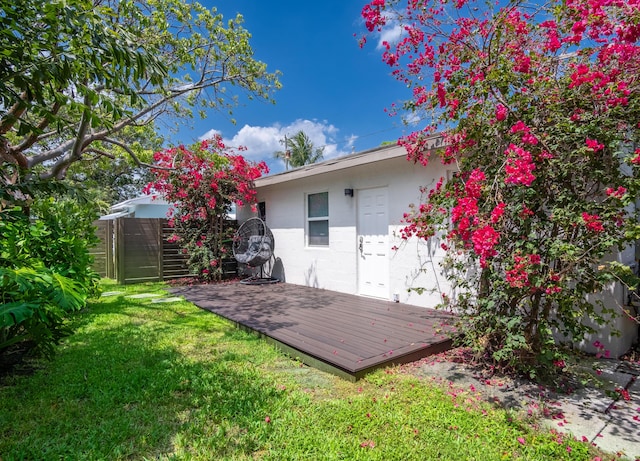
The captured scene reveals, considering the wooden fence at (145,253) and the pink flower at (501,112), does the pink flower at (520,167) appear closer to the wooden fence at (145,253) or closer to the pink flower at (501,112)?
the pink flower at (501,112)

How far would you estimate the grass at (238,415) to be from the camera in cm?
211

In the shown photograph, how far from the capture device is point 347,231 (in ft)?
22.5

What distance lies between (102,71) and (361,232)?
4.94m

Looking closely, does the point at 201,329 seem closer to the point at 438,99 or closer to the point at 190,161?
the point at 438,99

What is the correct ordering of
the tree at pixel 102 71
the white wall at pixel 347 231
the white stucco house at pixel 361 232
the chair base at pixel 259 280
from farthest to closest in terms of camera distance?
the chair base at pixel 259 280 → the white wall at pixel 347 231 → the white stucco house at pixel 361 232 → the tree at pixel 102 71

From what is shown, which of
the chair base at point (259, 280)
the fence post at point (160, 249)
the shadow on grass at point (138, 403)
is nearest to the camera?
the shadow on grass at point (138, 403)

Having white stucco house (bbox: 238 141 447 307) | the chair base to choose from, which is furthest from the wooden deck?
the chair base

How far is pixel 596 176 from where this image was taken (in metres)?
2.63

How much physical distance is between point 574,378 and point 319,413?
237 centimetres

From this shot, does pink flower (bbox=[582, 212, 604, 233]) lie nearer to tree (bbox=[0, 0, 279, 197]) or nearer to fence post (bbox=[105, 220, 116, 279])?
tree (bbox=[0, 0, 279, 197])

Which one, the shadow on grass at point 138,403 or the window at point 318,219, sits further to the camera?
the window at point 318,219

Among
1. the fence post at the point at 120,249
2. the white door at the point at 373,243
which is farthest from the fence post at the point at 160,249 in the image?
the white door at the point at 373,243

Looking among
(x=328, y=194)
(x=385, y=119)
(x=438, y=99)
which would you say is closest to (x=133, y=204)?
(x=328, y=194)

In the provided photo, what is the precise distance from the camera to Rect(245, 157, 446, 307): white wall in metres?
5.47
